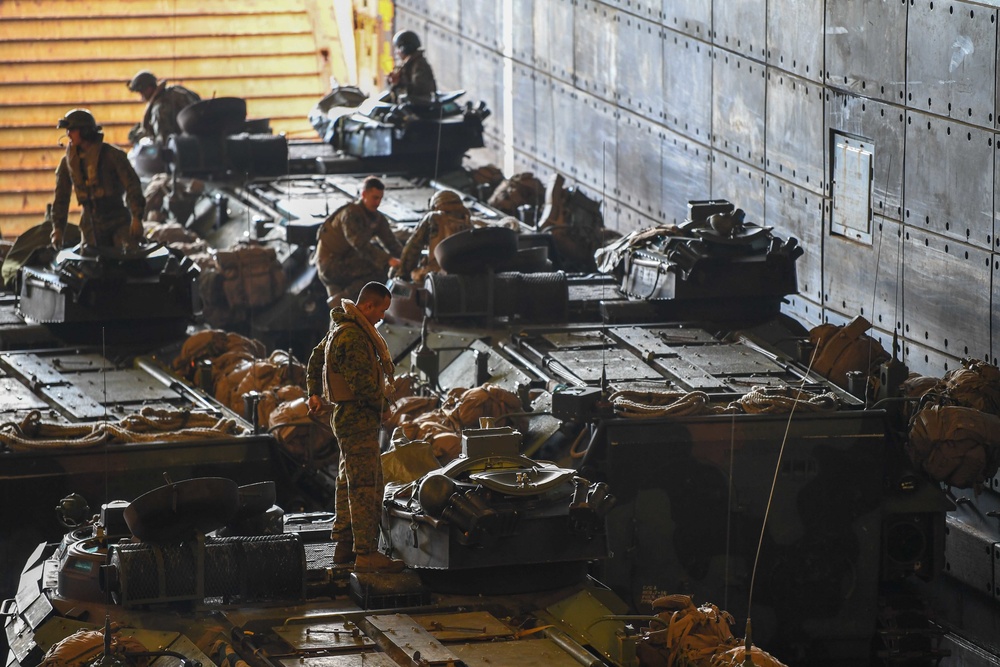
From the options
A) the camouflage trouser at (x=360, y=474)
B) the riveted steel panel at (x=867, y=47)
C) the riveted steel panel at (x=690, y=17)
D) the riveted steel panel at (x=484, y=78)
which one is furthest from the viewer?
the riveted steel panel at (x=484, y=78)

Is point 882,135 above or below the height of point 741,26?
below

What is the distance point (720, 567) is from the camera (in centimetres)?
1262

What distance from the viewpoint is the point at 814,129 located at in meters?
16.1

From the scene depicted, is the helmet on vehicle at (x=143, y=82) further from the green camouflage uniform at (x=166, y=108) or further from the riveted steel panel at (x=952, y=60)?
the riveted steel panel at (x=952, y=60)

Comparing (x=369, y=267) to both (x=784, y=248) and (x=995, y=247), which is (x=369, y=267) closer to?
(x=784, y=248)

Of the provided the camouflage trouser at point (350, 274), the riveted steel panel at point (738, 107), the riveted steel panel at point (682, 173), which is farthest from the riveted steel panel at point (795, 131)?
the camouflage trouser at point (350, 274)

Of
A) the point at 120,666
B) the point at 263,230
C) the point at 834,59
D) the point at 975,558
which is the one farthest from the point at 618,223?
the point at 120,666

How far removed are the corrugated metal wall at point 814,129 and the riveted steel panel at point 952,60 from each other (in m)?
0.01

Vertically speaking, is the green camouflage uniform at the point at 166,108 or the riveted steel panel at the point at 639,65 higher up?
the riveted steel panel at the point at 639,65

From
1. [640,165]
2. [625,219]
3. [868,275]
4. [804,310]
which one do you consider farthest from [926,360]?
[625,219]

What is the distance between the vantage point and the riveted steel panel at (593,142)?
67.9ft

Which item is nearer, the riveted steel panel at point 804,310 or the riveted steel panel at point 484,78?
the riveted steel panel at point 804,310

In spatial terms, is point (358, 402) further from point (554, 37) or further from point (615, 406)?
point (554, 37)

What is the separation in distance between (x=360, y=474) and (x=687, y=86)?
8.69m
